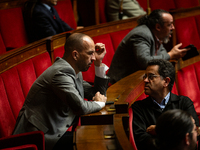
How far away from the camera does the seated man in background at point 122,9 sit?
150cm

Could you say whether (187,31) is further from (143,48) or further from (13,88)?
(13,88)

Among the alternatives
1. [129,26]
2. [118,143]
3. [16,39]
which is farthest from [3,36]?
[118,143]

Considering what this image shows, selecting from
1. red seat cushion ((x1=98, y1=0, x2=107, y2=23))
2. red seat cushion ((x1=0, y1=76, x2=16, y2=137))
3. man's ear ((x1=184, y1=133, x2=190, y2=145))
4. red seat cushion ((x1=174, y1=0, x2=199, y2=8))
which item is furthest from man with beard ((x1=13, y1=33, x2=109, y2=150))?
red seat cushion ((x1=174, y1=0, x2=199, y2=8))

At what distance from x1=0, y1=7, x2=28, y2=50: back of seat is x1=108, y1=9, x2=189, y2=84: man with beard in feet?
1.21

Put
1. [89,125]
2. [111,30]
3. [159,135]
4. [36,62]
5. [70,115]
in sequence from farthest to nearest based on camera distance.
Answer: [111,30] < [36,62] < [70,115] < [89,125] < [159,135]

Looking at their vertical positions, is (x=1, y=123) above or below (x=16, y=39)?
below

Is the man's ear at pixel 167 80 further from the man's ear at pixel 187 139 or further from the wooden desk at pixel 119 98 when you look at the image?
the man's ear at pixel 187 139

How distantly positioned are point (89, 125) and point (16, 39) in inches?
26.8

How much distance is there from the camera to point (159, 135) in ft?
1.49

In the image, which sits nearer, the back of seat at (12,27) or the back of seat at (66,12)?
the back of seat at (12,27)

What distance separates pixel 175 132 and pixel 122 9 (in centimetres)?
113

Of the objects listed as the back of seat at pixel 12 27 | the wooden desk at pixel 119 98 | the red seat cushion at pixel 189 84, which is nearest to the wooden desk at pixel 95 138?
the wooden desk at pixel 119 98

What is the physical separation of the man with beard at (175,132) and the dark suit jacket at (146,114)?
19 cm

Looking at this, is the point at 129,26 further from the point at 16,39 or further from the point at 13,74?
the point at 13,74
